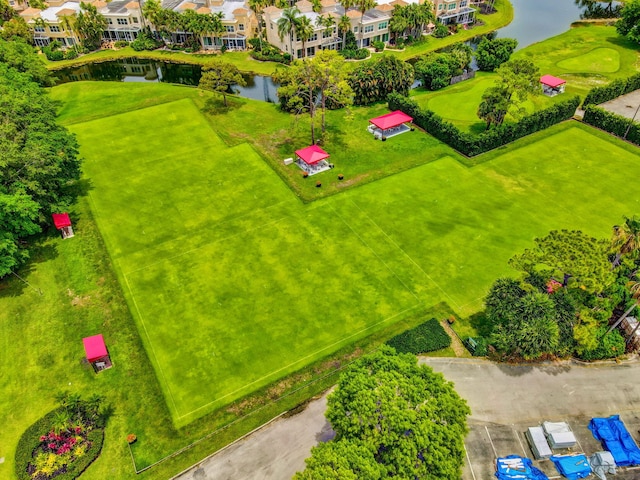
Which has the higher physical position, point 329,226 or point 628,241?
point 628,241

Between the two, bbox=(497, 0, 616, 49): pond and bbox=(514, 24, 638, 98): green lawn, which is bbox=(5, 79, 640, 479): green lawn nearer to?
bbox=(514, 24, 638, 98): green lawn

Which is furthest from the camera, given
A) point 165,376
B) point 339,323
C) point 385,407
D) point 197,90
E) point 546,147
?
point 197,90

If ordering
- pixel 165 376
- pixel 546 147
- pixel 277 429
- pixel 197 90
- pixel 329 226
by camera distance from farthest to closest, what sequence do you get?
pixel 197 90 → pixel 546 147 → pixel 329 226 → pixel 165 376 → pixel 277 429

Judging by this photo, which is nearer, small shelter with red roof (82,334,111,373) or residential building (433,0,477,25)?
small shelter with red roof (82,334,111,373)

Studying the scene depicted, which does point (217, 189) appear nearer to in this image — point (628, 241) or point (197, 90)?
point (197, 90)

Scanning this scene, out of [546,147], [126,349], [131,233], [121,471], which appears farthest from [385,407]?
[546,147]

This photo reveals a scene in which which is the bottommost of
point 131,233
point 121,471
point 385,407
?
point 121,471

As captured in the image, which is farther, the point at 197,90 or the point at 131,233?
the point at 197,90

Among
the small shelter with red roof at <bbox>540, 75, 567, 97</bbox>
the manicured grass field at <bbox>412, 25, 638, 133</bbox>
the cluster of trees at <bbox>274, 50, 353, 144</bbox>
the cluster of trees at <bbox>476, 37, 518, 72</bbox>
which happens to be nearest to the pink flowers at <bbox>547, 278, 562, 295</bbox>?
the manicured grass field at <bbox>412, 25, 638, 133</bbox>
